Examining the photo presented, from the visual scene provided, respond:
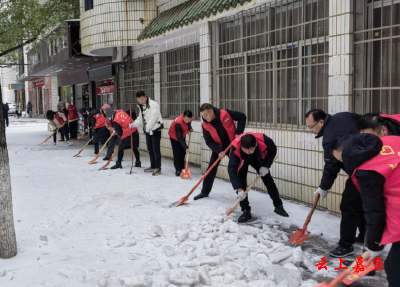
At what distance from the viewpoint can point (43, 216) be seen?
5.94m

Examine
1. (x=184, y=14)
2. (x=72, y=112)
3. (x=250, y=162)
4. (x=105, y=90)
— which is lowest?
(x=250, y=162)

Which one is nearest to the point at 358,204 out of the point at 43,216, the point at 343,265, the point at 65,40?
the point at 343,265

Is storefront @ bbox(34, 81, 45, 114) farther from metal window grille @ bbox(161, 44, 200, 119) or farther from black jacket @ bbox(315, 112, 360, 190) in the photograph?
black jacket @ bbox(315, 112, 360, 190)

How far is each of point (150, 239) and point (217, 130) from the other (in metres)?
2.29

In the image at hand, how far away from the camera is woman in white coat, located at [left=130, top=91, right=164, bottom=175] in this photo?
8.91m

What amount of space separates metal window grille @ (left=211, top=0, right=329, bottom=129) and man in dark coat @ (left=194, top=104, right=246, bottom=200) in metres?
0.80

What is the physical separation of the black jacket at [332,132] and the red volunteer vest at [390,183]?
167cm

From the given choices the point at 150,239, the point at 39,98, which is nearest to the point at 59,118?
the point at 150,239

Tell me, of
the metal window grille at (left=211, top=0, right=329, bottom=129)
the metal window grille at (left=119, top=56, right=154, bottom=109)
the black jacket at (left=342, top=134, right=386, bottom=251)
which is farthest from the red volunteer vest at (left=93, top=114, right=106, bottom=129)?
the black jacket at (left=342, top=134, right=386, bottom=251)

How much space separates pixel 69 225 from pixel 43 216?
0.59m

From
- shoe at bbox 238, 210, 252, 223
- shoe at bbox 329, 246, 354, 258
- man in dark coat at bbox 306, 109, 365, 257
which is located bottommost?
shoe at bbox 329, 246, 354, 258

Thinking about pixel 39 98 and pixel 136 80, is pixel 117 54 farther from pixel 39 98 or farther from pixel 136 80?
pixel 39 98

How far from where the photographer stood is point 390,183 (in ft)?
9.05

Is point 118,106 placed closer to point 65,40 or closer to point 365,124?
point 65,40
